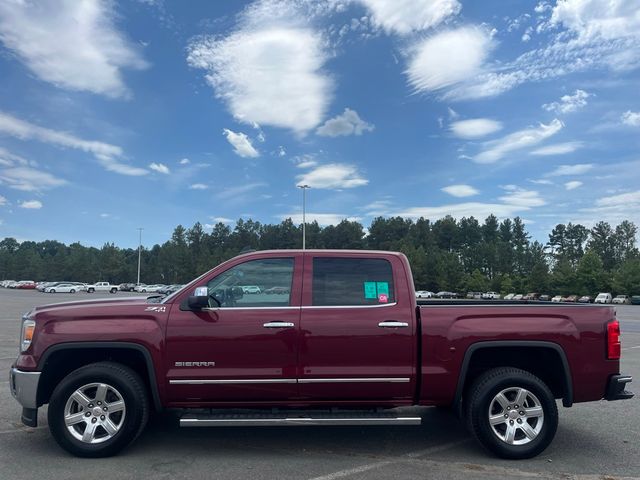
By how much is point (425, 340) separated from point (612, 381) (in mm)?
1879

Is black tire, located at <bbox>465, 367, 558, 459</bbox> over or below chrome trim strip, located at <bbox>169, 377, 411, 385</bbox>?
below

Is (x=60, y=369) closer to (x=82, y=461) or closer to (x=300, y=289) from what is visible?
(x=82, y=461)

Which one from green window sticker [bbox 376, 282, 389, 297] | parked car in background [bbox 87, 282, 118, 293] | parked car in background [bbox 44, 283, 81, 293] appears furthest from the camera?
parked car in background [bbox 87, 282, 118, 293]

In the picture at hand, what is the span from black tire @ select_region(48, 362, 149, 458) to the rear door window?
6.28 ft

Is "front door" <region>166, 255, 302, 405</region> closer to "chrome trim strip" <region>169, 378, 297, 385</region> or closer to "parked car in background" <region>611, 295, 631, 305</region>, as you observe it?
"chrome trim strip" <region>169, 378, 297, 385</region>

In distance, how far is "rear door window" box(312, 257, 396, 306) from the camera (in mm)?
5320

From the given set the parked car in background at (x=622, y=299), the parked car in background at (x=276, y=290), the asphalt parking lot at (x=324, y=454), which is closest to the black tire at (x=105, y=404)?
the asphalt parking lot at (x=324, y=454)

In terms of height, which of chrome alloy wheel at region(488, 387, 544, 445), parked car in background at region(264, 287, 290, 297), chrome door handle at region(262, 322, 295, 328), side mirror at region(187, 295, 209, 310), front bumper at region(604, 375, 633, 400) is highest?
parked car in background at region(264, 287, 290, 297)

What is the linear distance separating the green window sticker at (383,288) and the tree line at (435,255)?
55014mm

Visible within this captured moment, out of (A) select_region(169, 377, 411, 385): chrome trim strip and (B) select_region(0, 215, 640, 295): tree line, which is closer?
(A) select_region(169, 377, 411, 385): chrome trim strip

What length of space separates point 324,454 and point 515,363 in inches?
85.7

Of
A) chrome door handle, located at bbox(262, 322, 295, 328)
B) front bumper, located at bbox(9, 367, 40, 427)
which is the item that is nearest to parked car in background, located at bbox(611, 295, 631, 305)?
chrome door handle, located at bbox(262, 322, 295, 328)

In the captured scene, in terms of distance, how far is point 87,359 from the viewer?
541 cm

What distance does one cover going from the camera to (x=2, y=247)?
15738 cm
